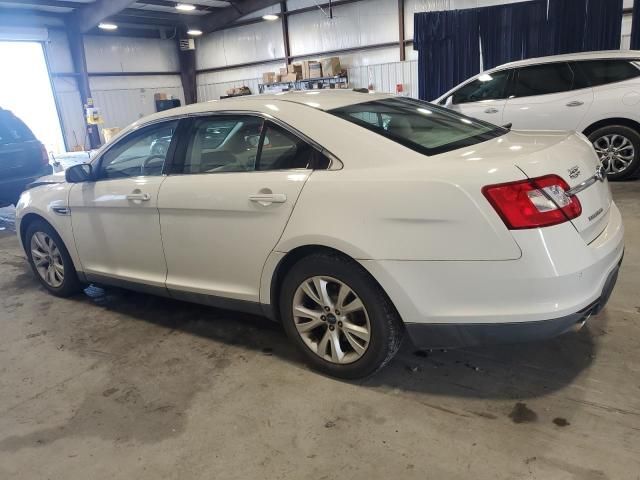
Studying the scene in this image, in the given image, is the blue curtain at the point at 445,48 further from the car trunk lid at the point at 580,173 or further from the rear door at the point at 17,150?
the car trunk lid at the point at 580,173

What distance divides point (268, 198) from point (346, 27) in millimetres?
12548

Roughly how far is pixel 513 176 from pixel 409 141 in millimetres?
579

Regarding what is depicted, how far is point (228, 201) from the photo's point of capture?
2.77 m

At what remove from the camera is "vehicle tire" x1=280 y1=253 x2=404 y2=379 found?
2.40 metres

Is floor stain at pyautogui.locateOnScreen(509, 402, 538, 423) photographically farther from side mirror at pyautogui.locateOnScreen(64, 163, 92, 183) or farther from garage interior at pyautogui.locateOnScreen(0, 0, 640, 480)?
side mirror at pyautogui.locateOnScreen(64, 163, 92, 183)

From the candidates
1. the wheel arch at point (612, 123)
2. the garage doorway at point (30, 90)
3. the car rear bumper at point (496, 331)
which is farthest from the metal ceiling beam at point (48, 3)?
the car rear bumper at point (496, 331)

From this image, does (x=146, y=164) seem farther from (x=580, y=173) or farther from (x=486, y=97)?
(x=486, y=97)

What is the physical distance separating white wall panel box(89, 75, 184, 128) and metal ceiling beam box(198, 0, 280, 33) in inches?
101

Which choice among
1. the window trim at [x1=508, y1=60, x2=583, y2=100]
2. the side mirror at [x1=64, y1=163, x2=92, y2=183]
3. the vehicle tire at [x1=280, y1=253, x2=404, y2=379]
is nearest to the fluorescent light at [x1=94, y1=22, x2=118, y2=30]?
the window trim at [x1=508, y1=60, x2=583, y2=100]

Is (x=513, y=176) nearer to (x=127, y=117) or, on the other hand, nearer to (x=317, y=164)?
(x=317, y=164)

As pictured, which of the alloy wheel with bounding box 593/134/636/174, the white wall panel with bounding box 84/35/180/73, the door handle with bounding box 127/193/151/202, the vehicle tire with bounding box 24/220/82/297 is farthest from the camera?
the white wall panel with bounding box 84/35/180/73

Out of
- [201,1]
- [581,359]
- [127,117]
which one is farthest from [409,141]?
[127,117]

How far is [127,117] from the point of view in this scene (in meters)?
16.8

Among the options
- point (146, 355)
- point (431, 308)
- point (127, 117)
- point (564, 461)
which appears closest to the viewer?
point (564, 461)
